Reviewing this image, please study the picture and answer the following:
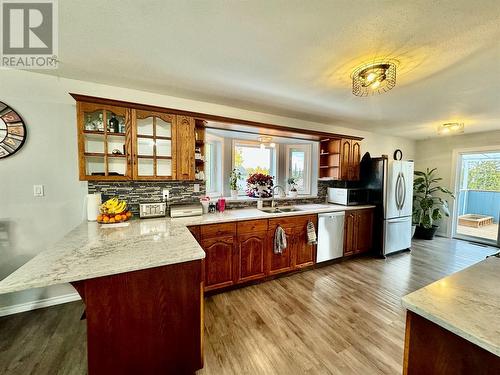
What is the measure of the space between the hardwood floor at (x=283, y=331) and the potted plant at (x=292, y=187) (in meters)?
1.43

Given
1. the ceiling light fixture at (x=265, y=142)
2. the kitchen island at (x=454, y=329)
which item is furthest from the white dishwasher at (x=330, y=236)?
the kitchen island at (x=454, y=329)

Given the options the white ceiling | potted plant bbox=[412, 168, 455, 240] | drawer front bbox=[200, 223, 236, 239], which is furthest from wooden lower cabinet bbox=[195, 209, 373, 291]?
potted plant bbox=[412, 168, 455, 240]

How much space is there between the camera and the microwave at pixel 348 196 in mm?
3513

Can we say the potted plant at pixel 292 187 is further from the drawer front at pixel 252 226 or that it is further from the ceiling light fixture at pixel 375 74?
the ceiling light fixture at pixel 375 74

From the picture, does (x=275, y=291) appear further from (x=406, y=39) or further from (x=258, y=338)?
(x=406, y=39)

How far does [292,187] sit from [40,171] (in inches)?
133

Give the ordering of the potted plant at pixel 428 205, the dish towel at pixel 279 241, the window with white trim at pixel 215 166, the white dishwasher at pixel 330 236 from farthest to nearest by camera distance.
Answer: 1. the potted plant at pixel 428 205
2. the window with white trim at pixel 215 166
3. the white dishwasher at pixel 330 236
4. the dish towel at pixel 279 241

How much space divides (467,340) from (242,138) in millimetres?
3240

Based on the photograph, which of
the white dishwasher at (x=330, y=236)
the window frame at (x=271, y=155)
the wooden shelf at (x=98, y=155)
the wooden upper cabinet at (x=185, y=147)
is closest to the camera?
the wooden shelf at (x=98, y=155)

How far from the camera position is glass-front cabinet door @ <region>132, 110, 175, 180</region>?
7.34ft

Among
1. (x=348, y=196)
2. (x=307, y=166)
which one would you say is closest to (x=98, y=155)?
(x=307, y=166)

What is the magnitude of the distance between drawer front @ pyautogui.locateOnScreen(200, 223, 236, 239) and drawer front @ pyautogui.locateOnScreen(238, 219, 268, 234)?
0.31 feet

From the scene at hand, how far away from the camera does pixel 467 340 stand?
0.74 metres

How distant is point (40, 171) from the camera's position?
2084 mm
